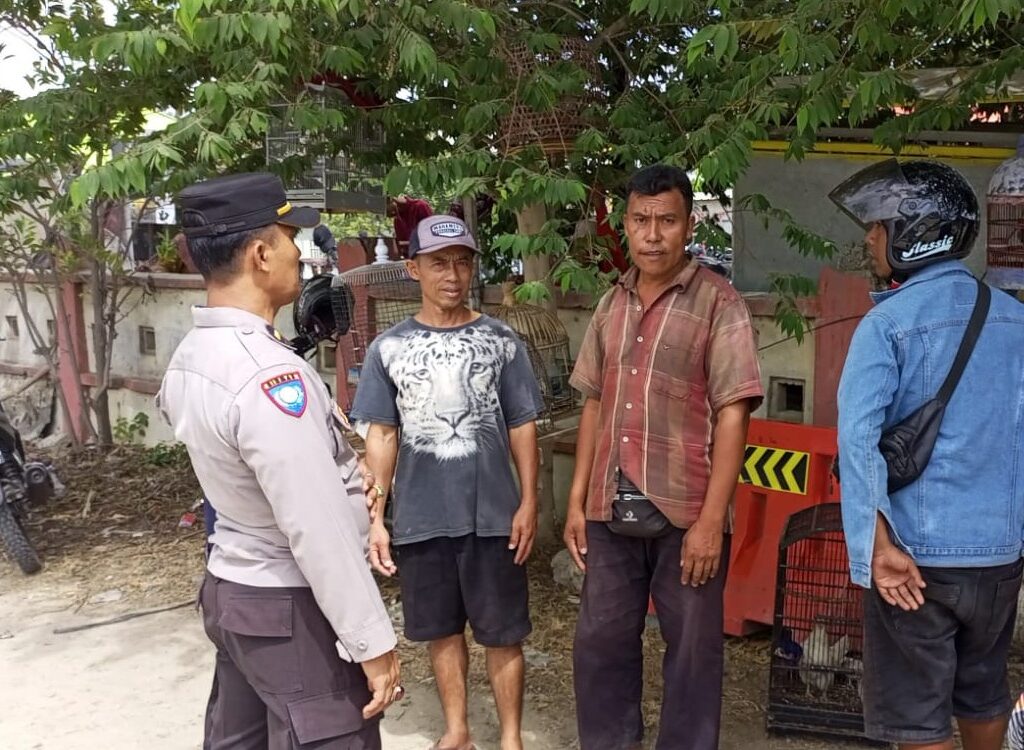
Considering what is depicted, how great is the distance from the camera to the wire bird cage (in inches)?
193

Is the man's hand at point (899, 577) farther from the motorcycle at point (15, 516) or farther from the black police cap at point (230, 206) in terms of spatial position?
the motorcycle at point (15, 516)

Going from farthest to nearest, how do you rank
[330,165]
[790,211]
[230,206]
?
1. [790,211]
2. [330,165]
3. [230,206]

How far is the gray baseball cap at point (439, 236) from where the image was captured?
3547 millimetres

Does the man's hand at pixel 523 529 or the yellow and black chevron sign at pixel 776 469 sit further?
the yellow and black chevron sign at pixel 776 469

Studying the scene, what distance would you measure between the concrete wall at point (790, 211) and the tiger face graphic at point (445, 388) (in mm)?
2761

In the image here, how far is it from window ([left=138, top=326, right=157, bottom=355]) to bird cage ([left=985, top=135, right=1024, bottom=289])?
6.78 metres

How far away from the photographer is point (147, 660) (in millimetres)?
4801

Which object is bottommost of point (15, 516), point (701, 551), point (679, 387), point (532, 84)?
point (15, 516)

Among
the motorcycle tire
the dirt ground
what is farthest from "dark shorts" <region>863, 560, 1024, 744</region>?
the motorcycle tire

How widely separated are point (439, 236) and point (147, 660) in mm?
2588

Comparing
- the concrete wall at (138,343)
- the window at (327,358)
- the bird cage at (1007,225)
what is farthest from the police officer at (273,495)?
the concrete wall at (138,343)

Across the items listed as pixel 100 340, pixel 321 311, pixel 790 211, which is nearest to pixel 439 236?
pixel 321 311

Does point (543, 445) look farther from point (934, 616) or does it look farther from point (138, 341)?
point (138, 341)

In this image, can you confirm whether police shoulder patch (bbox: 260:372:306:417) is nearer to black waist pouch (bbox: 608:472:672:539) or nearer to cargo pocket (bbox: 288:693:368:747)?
cargo pocket (bbox: 288:693:368:747)
